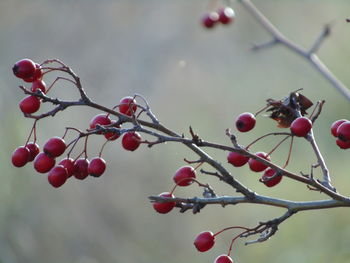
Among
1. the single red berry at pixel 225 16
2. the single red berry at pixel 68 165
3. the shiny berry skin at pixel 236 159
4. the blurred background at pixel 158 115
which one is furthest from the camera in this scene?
the blurred background at pixel 158 115

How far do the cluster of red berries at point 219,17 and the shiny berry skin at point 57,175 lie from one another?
8.60ft

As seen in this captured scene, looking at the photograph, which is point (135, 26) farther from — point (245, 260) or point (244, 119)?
point (244, 119)

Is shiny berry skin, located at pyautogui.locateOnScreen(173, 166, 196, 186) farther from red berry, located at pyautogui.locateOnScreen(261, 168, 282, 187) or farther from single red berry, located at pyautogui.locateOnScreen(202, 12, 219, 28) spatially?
single red berry, located at pyautogui.locateOnScreen(202, 12, 219, 28)

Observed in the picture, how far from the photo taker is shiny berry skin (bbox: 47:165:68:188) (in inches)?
70.9

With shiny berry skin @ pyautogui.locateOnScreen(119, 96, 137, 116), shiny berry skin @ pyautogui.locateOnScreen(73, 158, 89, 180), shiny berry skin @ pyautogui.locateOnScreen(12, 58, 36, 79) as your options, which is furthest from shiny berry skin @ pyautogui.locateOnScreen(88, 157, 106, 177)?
shiny berry skin @ pyautogui.locateOnScreen(12, 58, 36, 79)

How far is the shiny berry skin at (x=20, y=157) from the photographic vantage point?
1870mm

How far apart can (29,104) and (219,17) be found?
2.64 metres

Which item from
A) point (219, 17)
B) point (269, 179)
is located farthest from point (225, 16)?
point (269, 179)

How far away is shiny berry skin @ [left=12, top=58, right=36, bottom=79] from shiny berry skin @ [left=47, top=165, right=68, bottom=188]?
257mm

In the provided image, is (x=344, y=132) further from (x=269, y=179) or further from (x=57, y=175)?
(x=57, y=175)

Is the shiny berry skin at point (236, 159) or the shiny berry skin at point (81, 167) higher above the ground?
the shiny berry skin at point (81, 167)

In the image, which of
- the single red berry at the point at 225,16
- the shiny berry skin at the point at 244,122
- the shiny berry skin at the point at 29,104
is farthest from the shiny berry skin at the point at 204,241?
the single red berry at the point at 225,16

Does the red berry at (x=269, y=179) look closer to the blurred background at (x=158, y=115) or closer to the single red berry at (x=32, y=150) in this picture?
the single red berry at (x=32, y=150)

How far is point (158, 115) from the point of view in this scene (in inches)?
299
